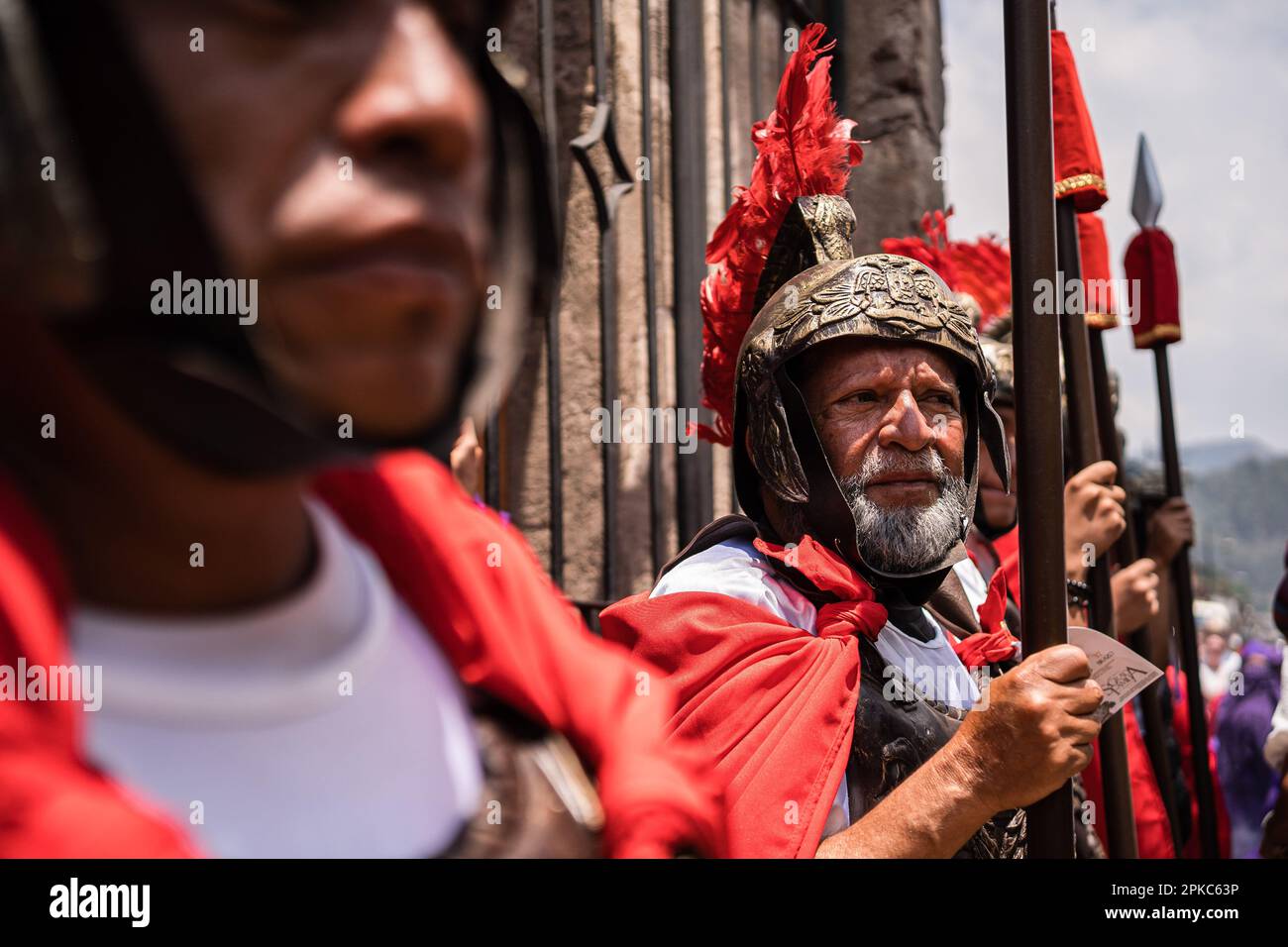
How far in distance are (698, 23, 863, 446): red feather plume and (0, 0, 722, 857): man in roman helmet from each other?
2.11 metres

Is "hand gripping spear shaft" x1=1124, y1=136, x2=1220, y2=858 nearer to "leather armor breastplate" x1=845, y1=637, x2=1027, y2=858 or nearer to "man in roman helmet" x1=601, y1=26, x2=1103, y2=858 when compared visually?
"man in roman helmet" x1=601, y1=26, x2=1103, y2=858

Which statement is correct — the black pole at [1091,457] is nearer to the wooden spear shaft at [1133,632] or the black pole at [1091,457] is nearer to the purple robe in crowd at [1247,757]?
the wooden spear shaft at [1133,632]

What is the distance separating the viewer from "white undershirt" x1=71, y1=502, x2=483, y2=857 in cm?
67

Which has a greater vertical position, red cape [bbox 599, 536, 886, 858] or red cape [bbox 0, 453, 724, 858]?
red cape [bbox 0, 453, 724, 858]

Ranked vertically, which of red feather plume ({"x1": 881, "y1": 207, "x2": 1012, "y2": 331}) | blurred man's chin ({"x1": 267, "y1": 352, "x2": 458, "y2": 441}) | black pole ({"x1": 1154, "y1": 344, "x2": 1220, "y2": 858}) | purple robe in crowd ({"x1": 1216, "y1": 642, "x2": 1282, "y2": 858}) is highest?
red feather plume ({"x1": 881, "y1": 207, "x2": 1012, "y2": 331})

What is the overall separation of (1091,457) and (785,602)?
104 cm

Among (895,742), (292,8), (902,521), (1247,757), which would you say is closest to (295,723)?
(292,8)

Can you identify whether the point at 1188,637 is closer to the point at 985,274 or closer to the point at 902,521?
the point at 985,274

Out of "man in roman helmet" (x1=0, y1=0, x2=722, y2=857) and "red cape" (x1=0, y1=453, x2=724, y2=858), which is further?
"red cape" (x1=0, y1=453, x2=724, y2=858)

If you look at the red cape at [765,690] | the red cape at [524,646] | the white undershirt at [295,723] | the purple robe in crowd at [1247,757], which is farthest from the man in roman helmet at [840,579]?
Answer: the purple robe in crowd at [1247,757]

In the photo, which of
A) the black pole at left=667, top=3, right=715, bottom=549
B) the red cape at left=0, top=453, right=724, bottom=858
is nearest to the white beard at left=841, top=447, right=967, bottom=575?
the red cape at left=0, top=453, right=724, bottom=858

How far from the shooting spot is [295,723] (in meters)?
0.71
